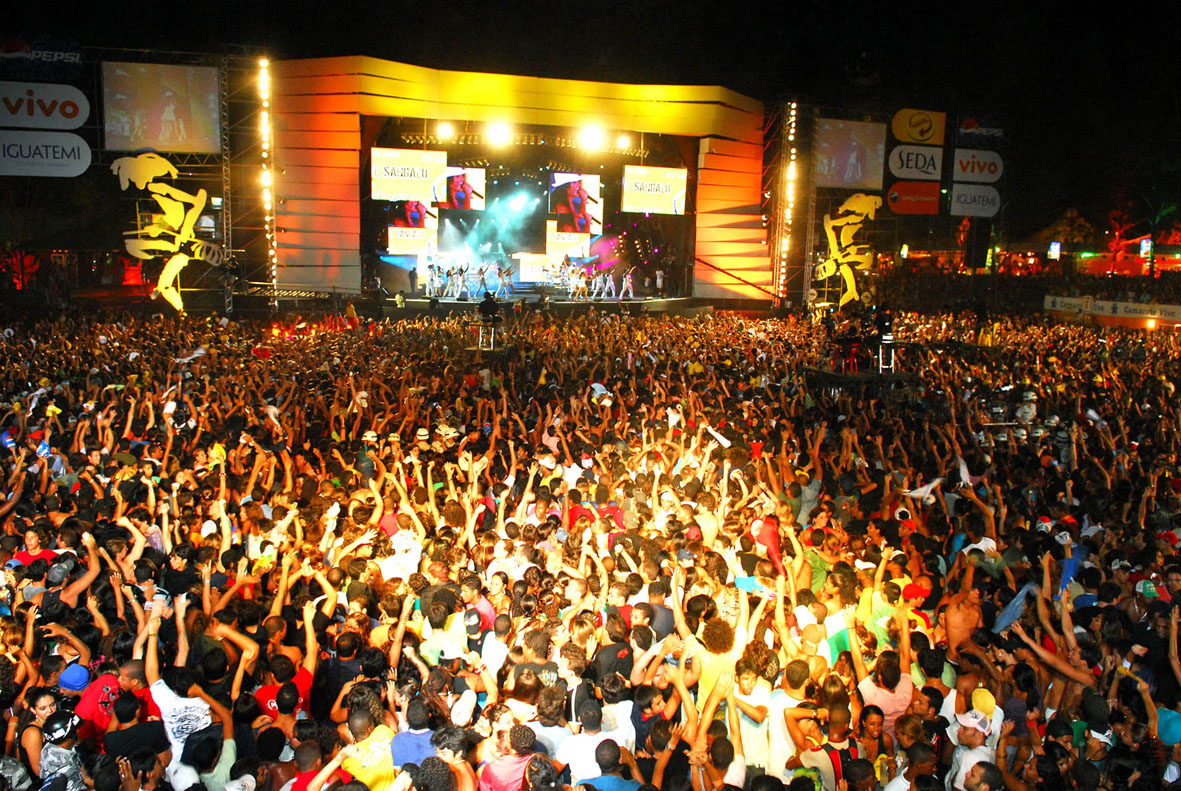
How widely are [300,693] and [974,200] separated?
30.6 meters

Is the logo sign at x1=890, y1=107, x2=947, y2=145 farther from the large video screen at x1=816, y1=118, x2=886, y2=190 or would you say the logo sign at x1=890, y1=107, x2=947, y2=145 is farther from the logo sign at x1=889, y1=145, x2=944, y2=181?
the large video screen at x1=816, y1=118, x2=886, y2=190

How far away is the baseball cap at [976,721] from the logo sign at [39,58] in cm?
2531

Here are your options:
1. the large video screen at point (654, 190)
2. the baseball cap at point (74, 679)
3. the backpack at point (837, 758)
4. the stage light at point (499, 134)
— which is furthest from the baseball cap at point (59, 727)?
the large video screen at point (654, 190)

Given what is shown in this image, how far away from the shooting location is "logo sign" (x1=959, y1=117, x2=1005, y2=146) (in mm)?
28469

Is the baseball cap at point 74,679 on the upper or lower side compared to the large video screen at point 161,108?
lower

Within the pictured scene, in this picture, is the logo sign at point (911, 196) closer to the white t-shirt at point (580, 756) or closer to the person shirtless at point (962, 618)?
the person shirtless at point (962, 618)

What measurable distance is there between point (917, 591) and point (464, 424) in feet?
19.2

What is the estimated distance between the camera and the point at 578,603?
15.2 feet

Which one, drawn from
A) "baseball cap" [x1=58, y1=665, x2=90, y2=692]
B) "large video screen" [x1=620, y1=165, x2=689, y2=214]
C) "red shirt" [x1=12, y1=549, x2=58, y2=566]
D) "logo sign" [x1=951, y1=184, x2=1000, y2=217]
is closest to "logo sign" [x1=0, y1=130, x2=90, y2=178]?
"large video screen" [x1=620, y1=165, x2=689, y2=214]

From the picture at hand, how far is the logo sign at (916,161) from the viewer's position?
28547 mm

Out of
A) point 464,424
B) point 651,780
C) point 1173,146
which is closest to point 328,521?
point 651,780

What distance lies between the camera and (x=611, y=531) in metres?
5.92

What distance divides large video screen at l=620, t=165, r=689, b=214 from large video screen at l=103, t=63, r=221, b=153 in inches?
497

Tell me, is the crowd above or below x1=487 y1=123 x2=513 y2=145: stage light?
below
